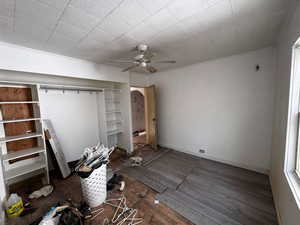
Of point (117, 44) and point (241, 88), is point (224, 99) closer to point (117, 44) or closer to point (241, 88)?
point (241, 88)

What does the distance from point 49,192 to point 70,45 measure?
8.70 feet

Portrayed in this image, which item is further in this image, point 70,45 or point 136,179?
point 136,179

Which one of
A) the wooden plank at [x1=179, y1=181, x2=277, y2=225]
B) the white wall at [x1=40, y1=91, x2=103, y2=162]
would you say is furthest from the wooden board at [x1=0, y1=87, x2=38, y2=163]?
the wooden plank at [x1=179, y1=181, x2=277, y2=225]

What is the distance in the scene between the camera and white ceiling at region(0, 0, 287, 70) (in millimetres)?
1235

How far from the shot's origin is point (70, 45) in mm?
2027

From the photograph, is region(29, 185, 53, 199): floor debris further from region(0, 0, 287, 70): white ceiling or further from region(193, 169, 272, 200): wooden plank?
region(193, 169, 272, 200): wooden plank

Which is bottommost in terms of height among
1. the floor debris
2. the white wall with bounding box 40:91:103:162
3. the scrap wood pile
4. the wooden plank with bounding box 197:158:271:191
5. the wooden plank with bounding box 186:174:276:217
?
the wooden plank with bounding box 186:174:276:217

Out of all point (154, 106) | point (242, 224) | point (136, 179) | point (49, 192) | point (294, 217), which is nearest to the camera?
point (294, 217)

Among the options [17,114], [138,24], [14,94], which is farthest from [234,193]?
[14,94]

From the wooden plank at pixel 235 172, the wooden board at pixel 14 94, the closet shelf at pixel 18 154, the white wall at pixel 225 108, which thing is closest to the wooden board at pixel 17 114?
the wooden board at pixel 14 94

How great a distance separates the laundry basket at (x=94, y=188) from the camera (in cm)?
175

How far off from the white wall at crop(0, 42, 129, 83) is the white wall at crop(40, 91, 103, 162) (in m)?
0.67

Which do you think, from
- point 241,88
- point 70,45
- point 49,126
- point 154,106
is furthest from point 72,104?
point 241,88

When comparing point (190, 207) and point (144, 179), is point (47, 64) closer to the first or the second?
point (144, 179)
